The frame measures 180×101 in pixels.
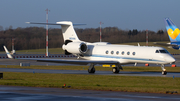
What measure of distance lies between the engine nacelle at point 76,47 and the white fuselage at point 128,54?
0.53m

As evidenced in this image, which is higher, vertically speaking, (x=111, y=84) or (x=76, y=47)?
(x=76, y=47)

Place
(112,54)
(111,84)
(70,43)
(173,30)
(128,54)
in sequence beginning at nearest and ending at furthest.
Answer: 1. (111,84)
2. (128,54)
3. (112,54)
4. (70,43)
5. (173,30)

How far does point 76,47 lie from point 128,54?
5.28 metres

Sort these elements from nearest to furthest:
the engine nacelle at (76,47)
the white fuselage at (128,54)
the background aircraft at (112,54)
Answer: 1. the white fuselage at (128,54)
2. the background aircraft at (112,54)
3. the engine nacelle at (76,47)

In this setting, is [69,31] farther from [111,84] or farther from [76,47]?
[111,84]

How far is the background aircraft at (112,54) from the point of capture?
2886 cm

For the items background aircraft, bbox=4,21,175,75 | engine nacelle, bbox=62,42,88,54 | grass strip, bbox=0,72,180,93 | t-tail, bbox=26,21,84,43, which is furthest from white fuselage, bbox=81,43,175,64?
grass strip, bbox=0,72,180,93

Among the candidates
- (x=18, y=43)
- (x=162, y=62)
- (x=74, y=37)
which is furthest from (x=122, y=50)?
(x=18, y=43)

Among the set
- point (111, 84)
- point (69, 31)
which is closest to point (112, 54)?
point (69, 31)

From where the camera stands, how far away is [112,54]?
102 ft

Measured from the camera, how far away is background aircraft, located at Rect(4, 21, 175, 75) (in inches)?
1136

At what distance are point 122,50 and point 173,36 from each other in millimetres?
17989

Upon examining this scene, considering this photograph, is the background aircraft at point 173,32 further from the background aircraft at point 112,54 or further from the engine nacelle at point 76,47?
the engine nacelle at point 76,47

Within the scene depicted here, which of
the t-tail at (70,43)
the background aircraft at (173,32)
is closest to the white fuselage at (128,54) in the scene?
the t-tail at (70,43)
